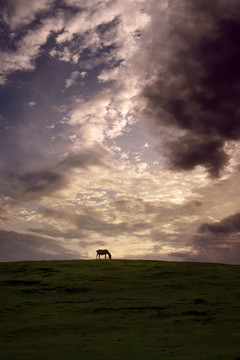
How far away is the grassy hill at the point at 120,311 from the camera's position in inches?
541

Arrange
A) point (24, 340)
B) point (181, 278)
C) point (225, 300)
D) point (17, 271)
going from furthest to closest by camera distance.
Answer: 1. point (17, 271)
2. point (181, 278)
3. point (225, 300)
4. point (24, 340)

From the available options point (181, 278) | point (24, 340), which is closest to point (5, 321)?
point (24, 340)

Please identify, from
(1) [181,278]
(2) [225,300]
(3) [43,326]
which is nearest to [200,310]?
(2) [225,300]

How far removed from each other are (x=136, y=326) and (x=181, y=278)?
1602cm

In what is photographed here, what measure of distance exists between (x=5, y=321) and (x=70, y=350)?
9.87 meters

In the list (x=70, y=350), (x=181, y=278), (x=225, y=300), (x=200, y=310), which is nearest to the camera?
(x=70, y=350)

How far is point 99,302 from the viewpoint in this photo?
25.3 metres

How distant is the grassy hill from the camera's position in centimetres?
1374

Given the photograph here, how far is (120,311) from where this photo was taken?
22.3 metres

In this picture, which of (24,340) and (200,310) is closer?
(24,340)

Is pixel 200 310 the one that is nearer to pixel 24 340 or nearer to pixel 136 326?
pixel 136 326

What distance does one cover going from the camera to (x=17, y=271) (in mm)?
40812

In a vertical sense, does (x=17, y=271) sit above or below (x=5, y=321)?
above

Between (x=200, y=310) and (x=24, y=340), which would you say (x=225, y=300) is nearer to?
(x=200, y=310)
